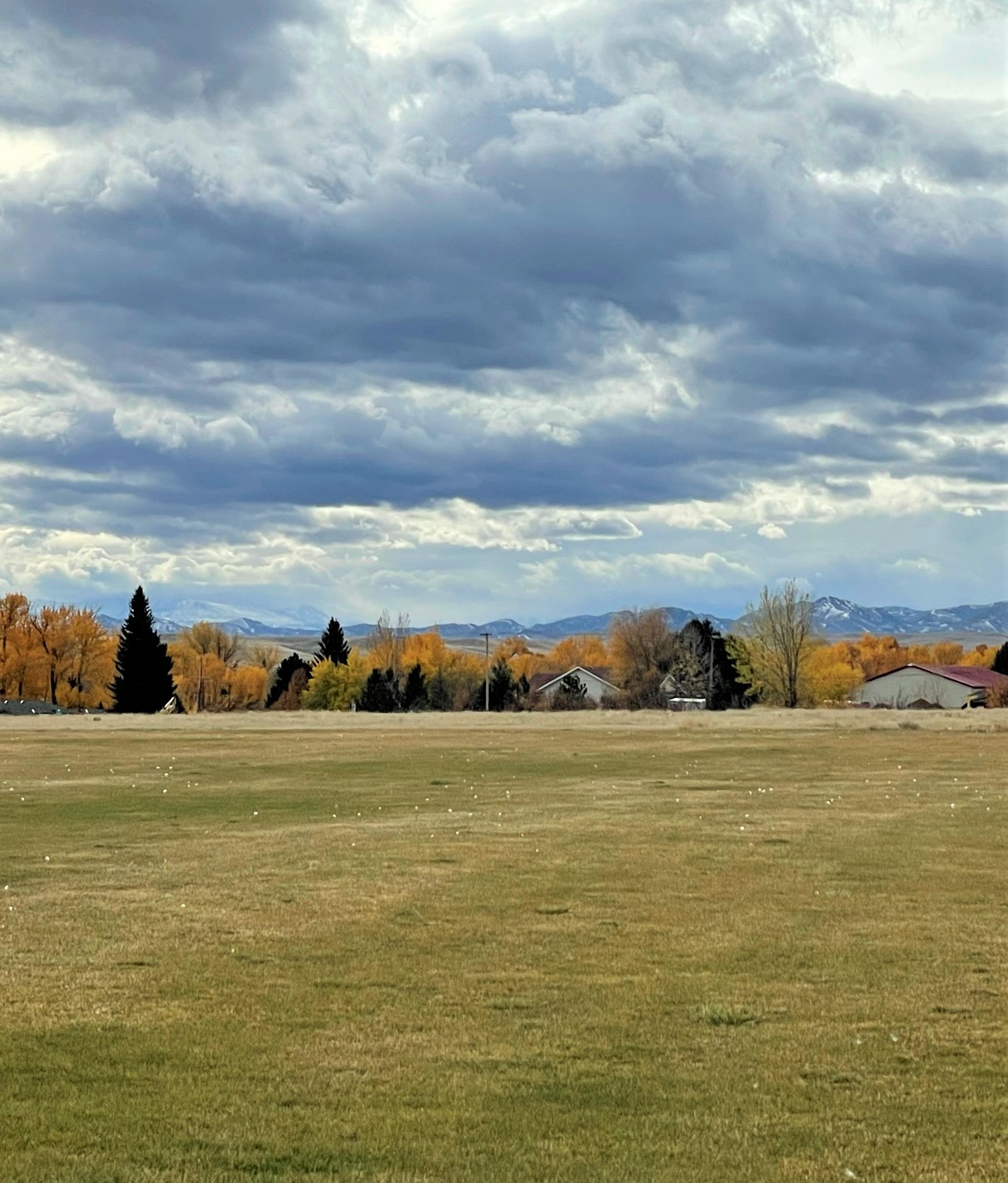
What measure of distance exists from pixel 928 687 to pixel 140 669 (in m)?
89.9

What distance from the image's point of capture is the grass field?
7.55m

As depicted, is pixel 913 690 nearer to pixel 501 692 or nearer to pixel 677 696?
pixel 677 696

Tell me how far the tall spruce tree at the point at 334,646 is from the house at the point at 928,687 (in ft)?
208

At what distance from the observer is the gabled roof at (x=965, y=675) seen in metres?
156

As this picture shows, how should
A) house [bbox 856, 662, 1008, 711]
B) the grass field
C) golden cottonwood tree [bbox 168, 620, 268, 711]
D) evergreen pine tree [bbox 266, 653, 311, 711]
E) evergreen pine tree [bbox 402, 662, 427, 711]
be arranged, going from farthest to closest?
golden cottonwood tree [bbox 168, 620, 268, 711]
evergreen pine tree [bbox 266, 653, 311, 711]
house [bbox 856, 662, 1008, 711]
evergreen pine tree [bbox 402, 662, 427, 711]
the grass field

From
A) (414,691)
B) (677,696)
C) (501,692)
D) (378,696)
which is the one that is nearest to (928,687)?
(677,696)

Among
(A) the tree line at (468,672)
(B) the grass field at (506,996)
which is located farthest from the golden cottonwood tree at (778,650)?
(B) the grass field at (506,996)

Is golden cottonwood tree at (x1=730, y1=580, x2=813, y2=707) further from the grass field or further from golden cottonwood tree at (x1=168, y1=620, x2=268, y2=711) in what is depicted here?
the grass field

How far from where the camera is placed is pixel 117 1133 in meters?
7.71

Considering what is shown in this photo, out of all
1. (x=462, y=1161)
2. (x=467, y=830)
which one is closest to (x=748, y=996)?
(x=462, y=1161)

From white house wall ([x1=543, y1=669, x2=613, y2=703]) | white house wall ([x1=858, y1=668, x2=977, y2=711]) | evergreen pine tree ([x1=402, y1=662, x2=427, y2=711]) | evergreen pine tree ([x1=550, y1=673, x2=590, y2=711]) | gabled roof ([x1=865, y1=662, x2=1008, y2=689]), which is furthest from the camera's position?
white house wall ([x1=543, y1=669, x2=613, y2=703])

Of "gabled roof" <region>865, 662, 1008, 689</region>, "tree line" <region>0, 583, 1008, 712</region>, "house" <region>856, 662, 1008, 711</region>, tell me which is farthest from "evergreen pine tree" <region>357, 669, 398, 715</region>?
"gabled roof" <region>865, 662, 1008, 689</region>

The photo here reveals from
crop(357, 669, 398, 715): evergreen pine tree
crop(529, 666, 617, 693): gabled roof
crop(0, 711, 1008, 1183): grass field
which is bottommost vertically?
crop(0, 711, 1008, 1183): grass field

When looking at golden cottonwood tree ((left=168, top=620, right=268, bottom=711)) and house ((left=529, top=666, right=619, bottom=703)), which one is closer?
house ((left=529, top=666, right=619, bottom=703))
